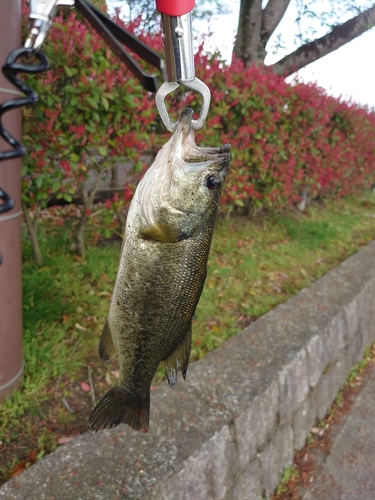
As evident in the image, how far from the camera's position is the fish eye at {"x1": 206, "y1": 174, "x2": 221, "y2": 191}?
Result: 1.16 m

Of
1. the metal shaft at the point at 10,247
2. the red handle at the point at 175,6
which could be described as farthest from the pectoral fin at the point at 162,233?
the metal shaft at the point at 10,247

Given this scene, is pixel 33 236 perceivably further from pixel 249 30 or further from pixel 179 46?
pixel 249 30

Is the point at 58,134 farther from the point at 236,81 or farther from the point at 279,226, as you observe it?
the point at 279,226

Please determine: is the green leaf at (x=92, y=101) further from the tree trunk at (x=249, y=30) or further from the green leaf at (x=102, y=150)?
the tree trunk at (x=249, y=30)

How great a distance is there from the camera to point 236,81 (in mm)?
4613

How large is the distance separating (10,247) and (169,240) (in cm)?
144

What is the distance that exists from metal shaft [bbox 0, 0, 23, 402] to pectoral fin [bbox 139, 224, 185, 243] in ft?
3.87

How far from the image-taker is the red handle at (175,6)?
0.96m


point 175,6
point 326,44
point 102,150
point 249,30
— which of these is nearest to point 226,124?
point 102,150

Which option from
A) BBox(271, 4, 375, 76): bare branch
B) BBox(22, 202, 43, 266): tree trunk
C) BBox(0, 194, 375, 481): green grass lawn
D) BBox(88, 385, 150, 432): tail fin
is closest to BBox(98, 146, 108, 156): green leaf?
BBox(22, 202, 43, 266): tree trunk

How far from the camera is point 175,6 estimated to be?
96 centimetres

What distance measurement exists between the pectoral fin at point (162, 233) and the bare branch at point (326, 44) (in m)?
7.34

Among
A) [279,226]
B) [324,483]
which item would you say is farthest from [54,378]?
[279,226]

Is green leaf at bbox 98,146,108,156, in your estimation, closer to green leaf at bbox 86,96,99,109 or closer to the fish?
green leaf at bbox 86,96,99,109
